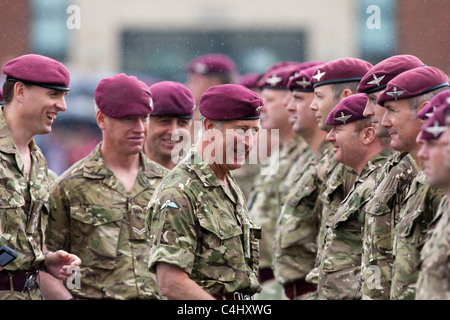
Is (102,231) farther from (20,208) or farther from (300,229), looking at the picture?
(300,229)

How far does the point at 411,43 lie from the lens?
25.3 metres

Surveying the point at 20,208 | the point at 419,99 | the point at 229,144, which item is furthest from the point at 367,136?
the point at 20,208

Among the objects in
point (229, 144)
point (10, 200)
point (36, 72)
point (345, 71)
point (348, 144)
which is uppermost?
point (36, 72)

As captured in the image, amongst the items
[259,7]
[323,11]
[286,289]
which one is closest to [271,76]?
[286,289]

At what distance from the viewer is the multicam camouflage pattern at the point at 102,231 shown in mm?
7160

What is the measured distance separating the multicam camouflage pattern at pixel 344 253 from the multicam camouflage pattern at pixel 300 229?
146 cm

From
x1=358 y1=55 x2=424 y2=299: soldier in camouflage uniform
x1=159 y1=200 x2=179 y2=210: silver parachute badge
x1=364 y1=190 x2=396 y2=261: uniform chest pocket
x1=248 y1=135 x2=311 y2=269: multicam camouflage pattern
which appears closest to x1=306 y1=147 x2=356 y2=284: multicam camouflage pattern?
x1=358 y1=55 x2=424 y2=299: soldier in camouflage uniform

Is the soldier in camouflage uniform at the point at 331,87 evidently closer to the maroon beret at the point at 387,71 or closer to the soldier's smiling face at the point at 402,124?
the maroon beret at the point at 387,71

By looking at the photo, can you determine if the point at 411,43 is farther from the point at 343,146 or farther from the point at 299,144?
the point at 343,146

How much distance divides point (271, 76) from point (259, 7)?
1012 inches

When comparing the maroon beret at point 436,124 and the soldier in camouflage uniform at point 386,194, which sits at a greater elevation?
the maroon beret at point 436,124

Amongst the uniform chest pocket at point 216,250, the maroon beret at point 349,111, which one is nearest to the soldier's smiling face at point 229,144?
the uniform chest pocket at point 216,250

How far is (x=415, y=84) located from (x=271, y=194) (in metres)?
4.55

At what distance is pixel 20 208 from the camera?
22.0 feet
